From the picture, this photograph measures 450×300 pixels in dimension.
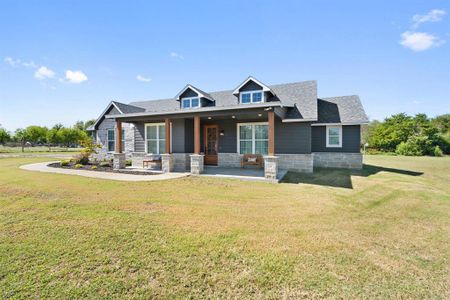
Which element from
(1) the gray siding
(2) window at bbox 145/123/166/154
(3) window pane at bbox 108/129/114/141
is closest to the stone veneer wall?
(1) the gray siding

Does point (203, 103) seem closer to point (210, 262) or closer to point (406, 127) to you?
point (210, 262)

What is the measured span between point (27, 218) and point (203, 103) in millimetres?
12248

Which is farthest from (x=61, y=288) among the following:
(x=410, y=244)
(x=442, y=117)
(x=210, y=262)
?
(x=442, y=117)

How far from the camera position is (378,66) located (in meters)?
13.9

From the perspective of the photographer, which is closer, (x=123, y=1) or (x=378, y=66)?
(x=123, y=1)

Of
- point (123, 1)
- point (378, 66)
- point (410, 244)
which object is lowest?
point (410, 244)

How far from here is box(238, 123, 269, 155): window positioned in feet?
41.1

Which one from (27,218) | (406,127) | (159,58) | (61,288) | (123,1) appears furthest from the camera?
(406,127)

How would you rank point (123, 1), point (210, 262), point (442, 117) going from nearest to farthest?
1. point (210, 262)
2. point (123, 1)
3. point (442, 117)

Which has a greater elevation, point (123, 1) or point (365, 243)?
point (123, 1)

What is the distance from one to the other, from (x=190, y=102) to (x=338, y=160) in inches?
461

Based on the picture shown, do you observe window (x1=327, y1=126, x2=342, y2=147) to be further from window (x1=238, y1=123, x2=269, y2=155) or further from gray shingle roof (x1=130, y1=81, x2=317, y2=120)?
window (x1=238, y1=123, x2=269, y2=155)

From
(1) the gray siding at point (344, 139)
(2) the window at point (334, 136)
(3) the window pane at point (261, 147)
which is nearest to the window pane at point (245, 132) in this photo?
(3) the window pane at point (261, 147)

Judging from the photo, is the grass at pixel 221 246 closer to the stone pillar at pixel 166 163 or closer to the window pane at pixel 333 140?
the stone pillar at pixel 166 163
